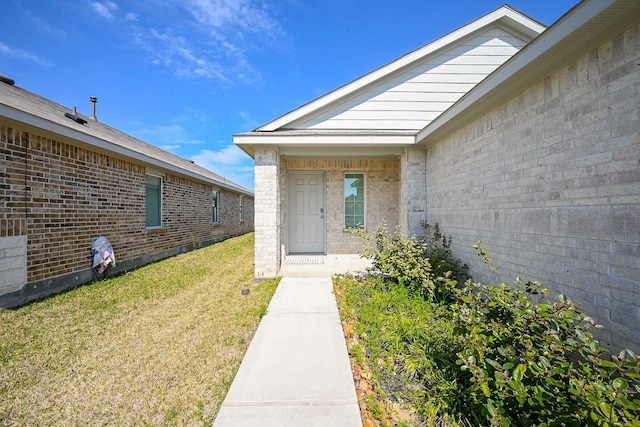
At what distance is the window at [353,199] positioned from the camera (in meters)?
7.71

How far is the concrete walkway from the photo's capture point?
6.87 ft

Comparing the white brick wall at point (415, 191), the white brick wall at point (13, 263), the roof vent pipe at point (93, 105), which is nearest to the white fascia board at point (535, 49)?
the white brick wall at point (415, 191)

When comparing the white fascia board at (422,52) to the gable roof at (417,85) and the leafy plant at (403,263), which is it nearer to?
the gable roof at (417,85)

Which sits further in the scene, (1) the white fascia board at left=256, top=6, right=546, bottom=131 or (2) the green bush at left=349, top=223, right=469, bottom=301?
(1) the white fascia board at left=256, top=6, right=546, bottom=131

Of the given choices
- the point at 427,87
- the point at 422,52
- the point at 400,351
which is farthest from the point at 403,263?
the point at 422,52

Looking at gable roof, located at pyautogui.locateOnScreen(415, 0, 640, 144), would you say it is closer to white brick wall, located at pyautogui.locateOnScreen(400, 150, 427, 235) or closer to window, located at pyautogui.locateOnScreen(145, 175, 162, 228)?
white brick wall, located at pyautogui.locateOnScreen(400, 150, 427, 235)

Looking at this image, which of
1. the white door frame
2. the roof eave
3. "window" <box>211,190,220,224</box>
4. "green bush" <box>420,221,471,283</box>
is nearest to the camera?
"green bush" <box>420,221,471,283</box>

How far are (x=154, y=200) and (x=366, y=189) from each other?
259 inches

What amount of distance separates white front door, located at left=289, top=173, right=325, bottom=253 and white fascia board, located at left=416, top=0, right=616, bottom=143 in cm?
419

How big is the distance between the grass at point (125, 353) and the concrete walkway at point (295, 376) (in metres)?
0.19

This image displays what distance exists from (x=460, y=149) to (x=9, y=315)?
7.62m

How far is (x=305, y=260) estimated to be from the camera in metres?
7.23

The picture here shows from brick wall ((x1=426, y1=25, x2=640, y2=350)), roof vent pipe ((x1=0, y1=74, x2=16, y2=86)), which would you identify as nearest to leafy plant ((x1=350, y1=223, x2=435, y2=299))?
brick wall ((x1=426, y1=25, x2=640, y2=350))

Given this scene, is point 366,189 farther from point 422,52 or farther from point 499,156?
point 499,156
